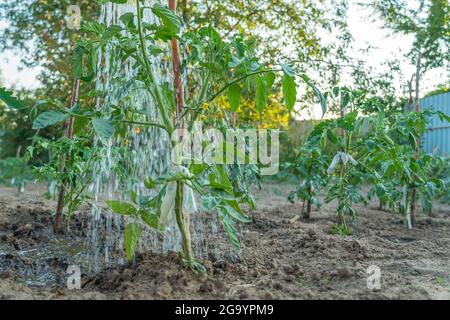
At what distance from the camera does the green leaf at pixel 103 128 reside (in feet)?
5.33

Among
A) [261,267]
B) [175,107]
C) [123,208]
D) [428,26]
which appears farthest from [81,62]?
[428,26]

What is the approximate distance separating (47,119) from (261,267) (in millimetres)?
1171

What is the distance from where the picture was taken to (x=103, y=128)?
165 centimetres

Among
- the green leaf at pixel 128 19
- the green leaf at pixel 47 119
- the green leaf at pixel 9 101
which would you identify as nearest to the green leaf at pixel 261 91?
the green leaf at pixel 128 19

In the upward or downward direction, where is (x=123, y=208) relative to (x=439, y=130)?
downward

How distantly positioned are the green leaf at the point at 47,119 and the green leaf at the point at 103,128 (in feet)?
0.34

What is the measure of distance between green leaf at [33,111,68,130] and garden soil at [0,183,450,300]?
60 centimetres

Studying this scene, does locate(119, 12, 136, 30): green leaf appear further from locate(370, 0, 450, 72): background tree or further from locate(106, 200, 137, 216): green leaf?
locate(370, 0, 450, 72): background tree

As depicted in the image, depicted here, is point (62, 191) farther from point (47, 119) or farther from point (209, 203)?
point (209, 203)

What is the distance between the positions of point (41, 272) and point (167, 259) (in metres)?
0.70

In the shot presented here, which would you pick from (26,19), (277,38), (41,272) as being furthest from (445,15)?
(41,272)

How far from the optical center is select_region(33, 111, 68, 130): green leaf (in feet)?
5.18

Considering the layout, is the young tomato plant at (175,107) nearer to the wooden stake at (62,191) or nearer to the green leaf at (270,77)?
the green leaf at (270,77)
